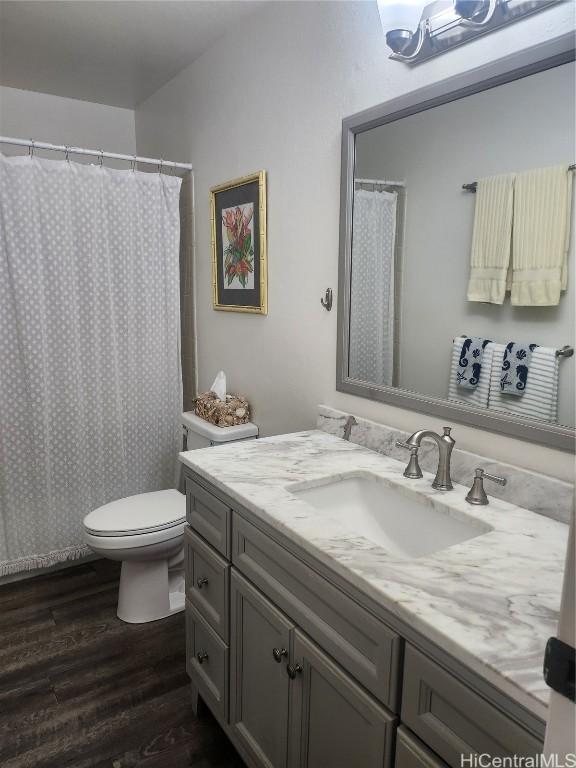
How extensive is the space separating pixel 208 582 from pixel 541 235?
128 cm

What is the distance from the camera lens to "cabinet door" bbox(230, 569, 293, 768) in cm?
125

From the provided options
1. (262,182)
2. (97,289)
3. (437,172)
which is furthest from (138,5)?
(437,172)

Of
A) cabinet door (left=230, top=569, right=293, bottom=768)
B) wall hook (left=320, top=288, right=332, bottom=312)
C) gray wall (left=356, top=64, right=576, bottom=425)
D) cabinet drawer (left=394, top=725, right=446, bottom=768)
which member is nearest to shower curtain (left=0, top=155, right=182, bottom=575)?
wall hook (left=320, top=288, right=332, bottom=312)

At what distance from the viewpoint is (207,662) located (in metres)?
1.63

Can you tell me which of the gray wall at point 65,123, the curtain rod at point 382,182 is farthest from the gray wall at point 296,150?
the gray wall at point 65,123

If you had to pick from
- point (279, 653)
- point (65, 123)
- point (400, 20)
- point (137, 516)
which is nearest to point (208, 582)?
point (279, 653)

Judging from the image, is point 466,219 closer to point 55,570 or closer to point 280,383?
point 280,383

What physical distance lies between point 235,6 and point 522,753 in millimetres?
2414

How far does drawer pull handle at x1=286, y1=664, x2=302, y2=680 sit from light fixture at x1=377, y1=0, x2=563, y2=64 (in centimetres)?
152

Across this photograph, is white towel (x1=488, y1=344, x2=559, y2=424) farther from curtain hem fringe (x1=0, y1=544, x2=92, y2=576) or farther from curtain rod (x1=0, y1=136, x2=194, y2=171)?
curtain hem fringe (x1=0, y1=544, x2=92, y2=576)

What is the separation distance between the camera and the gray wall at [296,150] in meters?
1.47

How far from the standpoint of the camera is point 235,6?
2055 mm

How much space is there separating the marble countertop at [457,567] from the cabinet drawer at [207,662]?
0.50 meters

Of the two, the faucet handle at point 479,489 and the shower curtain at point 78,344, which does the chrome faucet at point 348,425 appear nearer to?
the faucet handle at point 479,489
